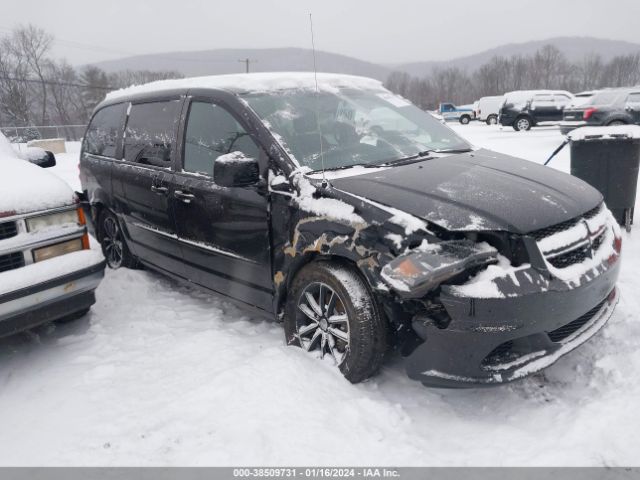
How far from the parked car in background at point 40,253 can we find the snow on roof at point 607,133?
4886 mm

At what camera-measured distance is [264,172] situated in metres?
3.15

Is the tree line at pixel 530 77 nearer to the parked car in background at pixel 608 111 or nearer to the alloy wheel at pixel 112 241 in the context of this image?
the parked car in background at pixel 608 111

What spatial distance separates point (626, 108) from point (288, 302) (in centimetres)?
Result: 1448

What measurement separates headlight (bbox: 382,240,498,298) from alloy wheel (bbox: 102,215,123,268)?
3533 mm

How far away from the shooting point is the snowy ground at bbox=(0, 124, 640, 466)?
241cm

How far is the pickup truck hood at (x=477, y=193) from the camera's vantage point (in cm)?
250

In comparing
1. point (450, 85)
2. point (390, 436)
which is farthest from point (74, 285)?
point (450, 85)

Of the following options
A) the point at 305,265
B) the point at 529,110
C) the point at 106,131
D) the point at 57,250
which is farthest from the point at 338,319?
the point at 529,110

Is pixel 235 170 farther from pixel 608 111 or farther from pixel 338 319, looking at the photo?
pixel 608 111

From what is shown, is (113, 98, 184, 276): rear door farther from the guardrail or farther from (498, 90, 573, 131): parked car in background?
the guardrail

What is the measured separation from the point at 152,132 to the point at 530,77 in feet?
317

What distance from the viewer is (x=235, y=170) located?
9.57ft

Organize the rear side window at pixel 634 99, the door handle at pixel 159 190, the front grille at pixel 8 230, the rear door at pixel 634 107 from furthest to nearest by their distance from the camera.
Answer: the rear side window at pixel 634 99 < the rear door at pixel 634 107 < the door handle at pixel 159 190 < the front grille at pixel 8 230


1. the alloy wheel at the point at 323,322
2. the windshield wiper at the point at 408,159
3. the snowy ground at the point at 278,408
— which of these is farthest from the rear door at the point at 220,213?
the windshield wiper at the point at 408,159
